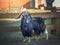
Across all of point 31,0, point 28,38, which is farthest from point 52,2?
point 28,38

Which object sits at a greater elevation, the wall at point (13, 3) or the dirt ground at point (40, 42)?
the wall at point (13, 3)

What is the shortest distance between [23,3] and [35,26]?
0.22 metres

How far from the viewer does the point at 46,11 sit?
6.33ft

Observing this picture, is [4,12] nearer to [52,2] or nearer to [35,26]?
[35,26]

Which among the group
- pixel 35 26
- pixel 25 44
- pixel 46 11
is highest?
pixel 46 11

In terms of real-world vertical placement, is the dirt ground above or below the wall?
below

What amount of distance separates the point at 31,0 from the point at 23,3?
3.4 inches

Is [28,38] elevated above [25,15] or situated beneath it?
situated beneath

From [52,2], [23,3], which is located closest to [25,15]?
[23,3]

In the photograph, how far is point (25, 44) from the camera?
191 centimetres

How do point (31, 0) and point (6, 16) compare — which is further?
point (31, 0)

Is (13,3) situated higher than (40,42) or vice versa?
(13,3)

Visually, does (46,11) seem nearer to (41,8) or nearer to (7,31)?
(41,8)

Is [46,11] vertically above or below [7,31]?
above
